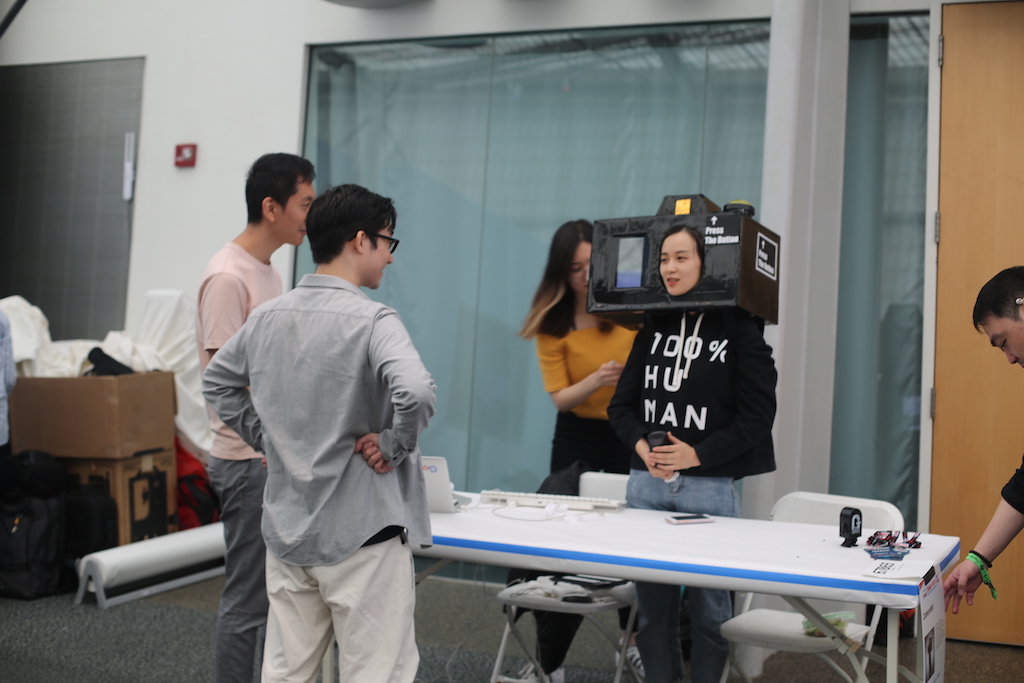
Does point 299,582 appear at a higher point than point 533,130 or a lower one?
lower

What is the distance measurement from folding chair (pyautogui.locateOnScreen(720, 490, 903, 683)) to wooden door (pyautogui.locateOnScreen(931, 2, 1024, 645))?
132 centimetres

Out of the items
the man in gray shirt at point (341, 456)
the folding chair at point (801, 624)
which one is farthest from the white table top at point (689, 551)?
the man in gray shirt at point (341, 456)

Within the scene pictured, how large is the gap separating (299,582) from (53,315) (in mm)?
4508

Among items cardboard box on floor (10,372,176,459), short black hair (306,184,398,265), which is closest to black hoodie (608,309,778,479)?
short black hair (306,184,398,265)

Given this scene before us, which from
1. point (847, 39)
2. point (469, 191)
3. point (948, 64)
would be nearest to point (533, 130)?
point (469, 191)

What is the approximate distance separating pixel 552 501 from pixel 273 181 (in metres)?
1.26

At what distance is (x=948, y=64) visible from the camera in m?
4.09

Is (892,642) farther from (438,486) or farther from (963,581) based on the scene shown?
(438,486)

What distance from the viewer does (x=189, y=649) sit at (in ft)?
12.1

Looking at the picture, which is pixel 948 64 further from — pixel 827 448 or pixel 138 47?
pixel 138 47

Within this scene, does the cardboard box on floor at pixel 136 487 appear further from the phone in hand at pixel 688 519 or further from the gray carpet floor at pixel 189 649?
the phone in hand at pixel 688 519

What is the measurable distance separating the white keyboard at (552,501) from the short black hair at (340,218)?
112 cm

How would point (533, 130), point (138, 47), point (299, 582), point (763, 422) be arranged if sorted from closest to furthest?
1. point (299, 582)
2. point (763, 422)
3. point (533, 130)
4. point (138, 47)

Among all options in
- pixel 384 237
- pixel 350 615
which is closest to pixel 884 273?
pixel 384 237
